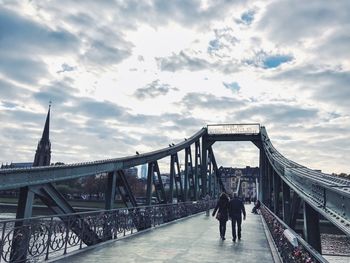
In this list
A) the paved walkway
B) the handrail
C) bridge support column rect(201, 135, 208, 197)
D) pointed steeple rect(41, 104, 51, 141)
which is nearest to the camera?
the handrail

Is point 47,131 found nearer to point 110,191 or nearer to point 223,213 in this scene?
point 110,191

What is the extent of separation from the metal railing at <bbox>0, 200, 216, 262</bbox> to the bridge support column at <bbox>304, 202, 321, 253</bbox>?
4.69 meters

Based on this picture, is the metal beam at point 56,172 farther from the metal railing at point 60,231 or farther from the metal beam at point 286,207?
the metal beam at point 286,207

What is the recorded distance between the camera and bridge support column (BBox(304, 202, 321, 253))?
18.6 feet

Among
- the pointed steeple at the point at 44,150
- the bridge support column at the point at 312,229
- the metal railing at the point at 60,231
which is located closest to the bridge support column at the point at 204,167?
the metal railing at the point at 60,231

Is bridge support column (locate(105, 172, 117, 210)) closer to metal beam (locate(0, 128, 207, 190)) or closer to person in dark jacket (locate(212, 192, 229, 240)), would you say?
metal beam (locate(0, 128, 207, 190))

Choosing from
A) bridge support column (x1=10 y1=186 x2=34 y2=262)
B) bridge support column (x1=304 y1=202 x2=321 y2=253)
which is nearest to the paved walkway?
bridge support column (x1=10 y1=186 x2=34 y2=262)

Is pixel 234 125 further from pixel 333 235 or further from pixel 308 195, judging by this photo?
pixel 308 195

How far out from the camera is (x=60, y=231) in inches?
268

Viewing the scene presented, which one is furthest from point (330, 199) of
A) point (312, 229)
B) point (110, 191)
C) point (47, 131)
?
point (47, 131)

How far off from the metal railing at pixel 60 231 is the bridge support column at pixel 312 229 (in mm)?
4690

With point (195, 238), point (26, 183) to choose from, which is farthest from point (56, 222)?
point (195, 238)

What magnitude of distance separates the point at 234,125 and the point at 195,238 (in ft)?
84.6

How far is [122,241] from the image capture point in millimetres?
8859
